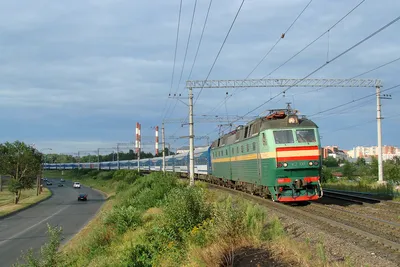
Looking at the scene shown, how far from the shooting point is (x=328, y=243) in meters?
9.12

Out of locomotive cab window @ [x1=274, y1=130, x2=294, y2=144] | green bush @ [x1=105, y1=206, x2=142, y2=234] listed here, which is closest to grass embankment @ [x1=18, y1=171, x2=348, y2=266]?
green bush @ [x1=105, y1=206, x2=142, y2=234]

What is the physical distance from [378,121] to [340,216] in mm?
16284

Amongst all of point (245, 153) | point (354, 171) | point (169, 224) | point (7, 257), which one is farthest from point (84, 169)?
point (169, 224)

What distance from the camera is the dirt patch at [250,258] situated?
22.6ft

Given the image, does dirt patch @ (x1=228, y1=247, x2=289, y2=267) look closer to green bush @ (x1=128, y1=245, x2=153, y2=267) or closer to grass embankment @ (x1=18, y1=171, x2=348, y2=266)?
grass embankment @ (x1=18, y1=171, x2=348, y2=266)

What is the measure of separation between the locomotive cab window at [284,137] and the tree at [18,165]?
1883 inches

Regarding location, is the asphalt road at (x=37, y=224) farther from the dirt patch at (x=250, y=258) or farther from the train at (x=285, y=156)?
the dirt patch at (x=250, y=258)

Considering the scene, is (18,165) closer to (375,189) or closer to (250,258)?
(375,189)

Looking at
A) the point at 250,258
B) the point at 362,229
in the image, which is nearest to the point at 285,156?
the point at 362,229

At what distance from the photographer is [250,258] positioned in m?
7.30

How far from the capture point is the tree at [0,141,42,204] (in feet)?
186

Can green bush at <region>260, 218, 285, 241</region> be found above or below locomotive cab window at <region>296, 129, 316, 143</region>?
below

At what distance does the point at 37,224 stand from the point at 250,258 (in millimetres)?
40375

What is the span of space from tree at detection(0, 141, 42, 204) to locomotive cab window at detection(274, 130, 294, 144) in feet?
157
